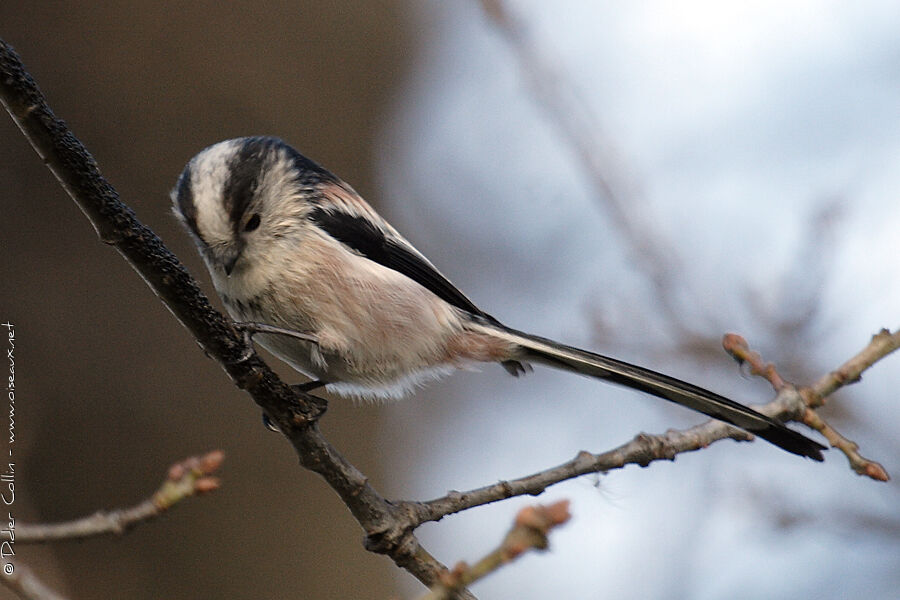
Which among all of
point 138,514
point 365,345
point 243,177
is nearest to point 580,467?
point 365,345

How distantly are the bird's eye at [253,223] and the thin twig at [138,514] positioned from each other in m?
1.25

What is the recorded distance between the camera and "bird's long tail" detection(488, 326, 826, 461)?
90.8 inches

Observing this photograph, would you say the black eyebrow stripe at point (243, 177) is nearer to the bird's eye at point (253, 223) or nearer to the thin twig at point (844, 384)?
the bird's eye at point (253, 223)

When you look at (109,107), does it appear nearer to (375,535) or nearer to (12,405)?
(12,405)

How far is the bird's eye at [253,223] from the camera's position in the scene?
2.73 m

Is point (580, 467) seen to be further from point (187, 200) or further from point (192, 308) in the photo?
point (187, 200)

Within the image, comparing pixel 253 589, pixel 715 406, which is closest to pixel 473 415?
pixel 253 589

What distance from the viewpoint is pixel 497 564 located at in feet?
3.64

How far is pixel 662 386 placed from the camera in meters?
2.61

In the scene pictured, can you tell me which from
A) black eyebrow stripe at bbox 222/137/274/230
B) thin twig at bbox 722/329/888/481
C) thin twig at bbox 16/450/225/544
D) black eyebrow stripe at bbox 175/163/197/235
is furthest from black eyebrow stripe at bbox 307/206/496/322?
thin twig at bbox 16/450/225/544

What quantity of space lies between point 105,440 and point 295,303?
5.32 ft

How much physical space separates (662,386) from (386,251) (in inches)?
39.8

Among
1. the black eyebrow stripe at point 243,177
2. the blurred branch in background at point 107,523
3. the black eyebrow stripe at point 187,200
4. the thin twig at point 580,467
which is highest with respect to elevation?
the black eyebrow stripe at point 243,177

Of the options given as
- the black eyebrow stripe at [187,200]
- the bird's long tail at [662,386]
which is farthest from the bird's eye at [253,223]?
the bird's long tail at [662,386]
